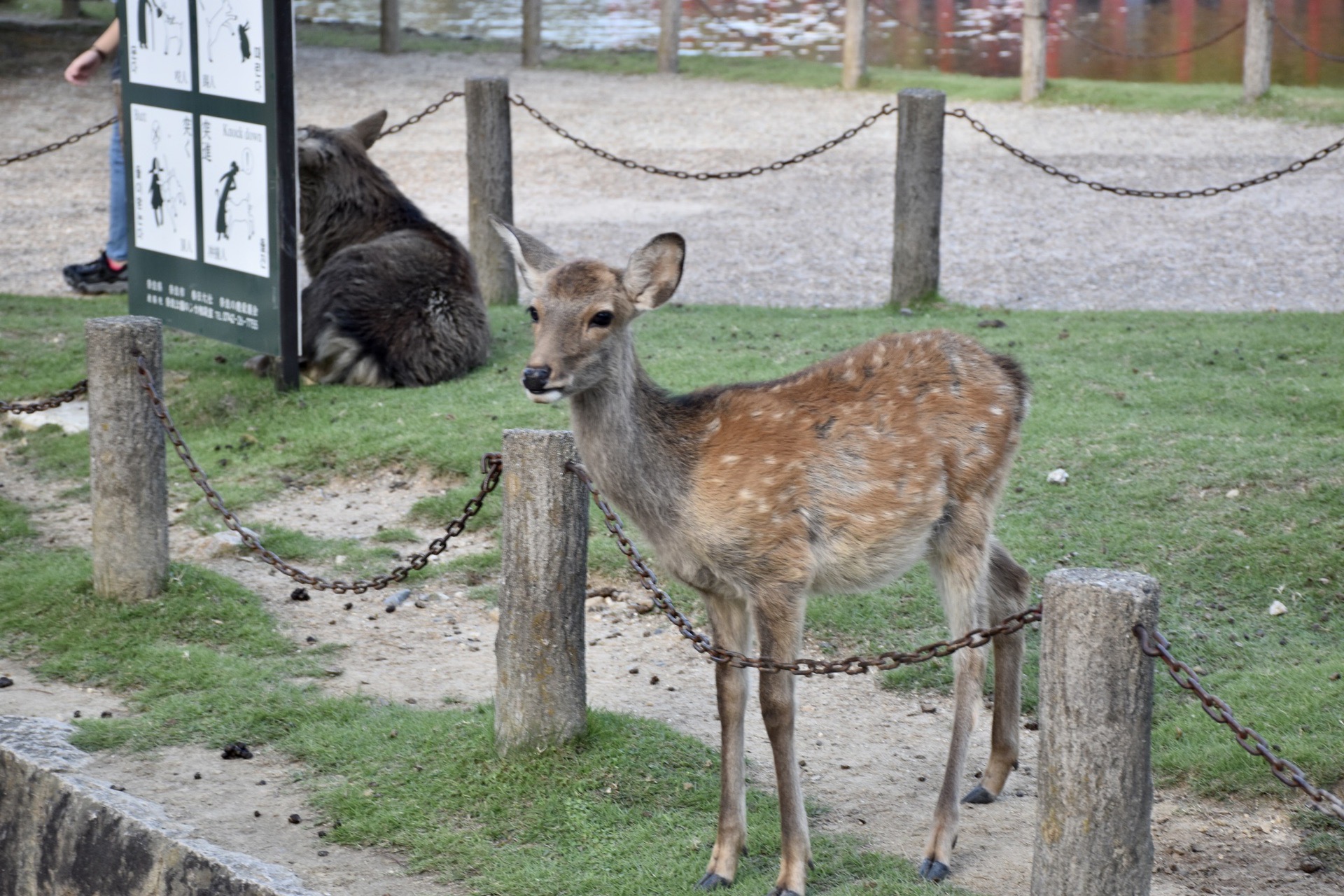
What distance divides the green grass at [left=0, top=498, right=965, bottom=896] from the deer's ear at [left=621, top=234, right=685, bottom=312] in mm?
1469

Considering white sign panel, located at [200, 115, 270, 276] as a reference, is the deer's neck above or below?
below

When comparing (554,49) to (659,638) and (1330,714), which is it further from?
(1330,714)

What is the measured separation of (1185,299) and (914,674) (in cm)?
599

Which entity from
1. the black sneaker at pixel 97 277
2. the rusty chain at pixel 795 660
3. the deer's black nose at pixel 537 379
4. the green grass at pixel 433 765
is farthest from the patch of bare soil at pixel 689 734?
the black sneaker at pixel 97 277

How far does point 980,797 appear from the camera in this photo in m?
4.56

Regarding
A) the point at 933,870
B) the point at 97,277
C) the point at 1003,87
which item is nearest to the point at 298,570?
the point at 933,870

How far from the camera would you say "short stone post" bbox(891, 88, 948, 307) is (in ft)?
31.2

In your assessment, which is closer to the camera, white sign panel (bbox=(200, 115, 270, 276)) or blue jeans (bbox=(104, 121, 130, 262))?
white sign panel (bbox=(200, 115, 270, 276))

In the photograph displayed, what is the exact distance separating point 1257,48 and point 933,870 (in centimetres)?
1480

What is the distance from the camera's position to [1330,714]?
4.52 m

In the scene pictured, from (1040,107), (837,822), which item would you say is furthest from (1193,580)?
(1040,107)

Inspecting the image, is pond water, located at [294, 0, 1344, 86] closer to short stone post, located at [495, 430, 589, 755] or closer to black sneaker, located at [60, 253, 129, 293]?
black sneaker, located at [60, 253, 129, 293]

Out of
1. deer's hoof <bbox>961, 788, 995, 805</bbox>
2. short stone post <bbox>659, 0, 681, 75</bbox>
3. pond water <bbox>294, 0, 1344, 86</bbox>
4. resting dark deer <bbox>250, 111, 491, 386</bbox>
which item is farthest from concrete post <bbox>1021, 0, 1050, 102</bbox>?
deer's hoof <bbox>961, 788, 995, 805</bbox>

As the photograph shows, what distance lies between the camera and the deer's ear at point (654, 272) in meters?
4.10
